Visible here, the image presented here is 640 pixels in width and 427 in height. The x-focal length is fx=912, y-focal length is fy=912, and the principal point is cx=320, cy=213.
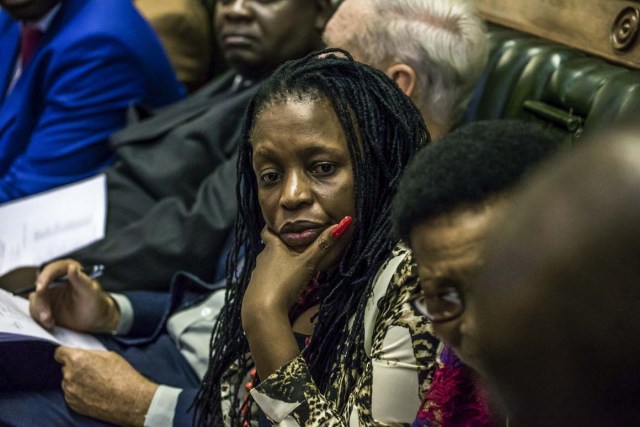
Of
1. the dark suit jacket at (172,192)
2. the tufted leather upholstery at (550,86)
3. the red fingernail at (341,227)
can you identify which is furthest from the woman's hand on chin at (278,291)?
the dark suit jacket at (172,192)

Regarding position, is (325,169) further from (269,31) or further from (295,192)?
(269,31)

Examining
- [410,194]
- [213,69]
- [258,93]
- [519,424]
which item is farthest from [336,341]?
[213,69]

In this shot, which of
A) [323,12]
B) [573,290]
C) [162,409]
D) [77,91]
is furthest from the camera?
[77,91]

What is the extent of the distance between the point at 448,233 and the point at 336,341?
19.2 inches

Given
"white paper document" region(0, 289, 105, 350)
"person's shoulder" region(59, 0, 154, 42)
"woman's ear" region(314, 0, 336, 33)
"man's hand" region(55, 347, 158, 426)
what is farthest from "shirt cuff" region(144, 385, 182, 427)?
"person's shoulder" region(59, 0, 154, 42)

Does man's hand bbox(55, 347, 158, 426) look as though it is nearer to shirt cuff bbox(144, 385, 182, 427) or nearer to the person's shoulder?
shirt cuff bbox(144, 385, 182, 427)

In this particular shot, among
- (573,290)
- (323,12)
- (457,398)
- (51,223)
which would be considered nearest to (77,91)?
(51,223)

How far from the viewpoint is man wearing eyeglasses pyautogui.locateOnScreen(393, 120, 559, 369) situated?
643 millimetres

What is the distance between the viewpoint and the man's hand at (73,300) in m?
1.60

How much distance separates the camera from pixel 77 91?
7.86ft

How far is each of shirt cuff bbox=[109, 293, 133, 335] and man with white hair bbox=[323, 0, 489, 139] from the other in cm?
63

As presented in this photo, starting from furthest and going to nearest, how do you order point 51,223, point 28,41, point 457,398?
1. point 28,41
2. point 51,223
3. point 457,398

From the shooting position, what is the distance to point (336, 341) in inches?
45.2

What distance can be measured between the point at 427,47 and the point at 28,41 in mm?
1338
